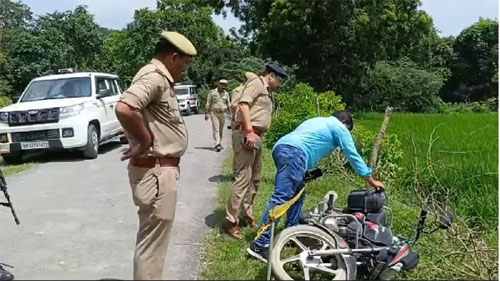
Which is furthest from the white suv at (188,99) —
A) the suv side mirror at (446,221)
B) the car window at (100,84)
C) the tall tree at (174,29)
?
the suv side mirror at (446,221)

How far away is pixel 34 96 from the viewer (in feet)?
43.1

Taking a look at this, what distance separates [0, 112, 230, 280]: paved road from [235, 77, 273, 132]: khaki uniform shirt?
1.25 metres

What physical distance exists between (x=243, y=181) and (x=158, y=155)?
2.44 meters

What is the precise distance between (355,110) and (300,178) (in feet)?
103

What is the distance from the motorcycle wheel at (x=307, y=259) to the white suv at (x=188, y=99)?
28.8 m

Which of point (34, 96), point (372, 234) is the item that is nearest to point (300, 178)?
point (372, 234)

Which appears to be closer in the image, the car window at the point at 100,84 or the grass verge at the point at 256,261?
the grass verge at the point at 256,261

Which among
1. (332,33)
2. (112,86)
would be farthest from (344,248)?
(332,33)

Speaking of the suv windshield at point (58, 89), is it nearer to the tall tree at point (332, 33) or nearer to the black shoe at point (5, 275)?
the black shoe at point (5, 275)

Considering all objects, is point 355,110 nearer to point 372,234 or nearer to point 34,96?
point 34,96

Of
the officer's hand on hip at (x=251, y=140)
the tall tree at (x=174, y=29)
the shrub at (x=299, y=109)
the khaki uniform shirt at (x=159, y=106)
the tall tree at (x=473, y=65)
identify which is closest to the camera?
the khaki uniform shirt at (x=159, y=106)

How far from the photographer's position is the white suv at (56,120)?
12016mm

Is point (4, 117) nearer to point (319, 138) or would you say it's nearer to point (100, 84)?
point (100, 84)

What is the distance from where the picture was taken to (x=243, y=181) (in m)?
6.40
